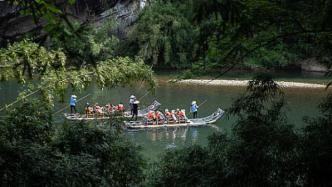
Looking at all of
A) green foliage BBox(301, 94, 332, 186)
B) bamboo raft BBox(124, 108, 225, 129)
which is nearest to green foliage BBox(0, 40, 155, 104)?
green foliage BBox(301, 94, 332, 186)

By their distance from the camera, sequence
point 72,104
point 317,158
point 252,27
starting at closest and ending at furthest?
point 252,27 → point 317,158 → point 72,104

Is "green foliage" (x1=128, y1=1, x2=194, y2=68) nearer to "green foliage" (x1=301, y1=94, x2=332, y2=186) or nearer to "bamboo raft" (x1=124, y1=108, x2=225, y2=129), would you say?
"bamboo raft" (x1=124, y1=108, x2=225, y2=129)

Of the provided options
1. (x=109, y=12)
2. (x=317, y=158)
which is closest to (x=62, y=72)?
(x=317, y=158)

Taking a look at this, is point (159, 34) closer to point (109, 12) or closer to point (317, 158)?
point (109, 12)

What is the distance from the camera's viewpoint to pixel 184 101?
16875 mm

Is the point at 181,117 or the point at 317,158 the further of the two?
the point at 181,117

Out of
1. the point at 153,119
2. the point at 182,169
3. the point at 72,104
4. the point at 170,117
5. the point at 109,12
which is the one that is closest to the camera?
the point at 182,169

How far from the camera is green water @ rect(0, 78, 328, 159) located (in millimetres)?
12055

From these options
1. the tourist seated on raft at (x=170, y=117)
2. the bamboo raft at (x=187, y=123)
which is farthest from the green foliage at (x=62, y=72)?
the tourist seated on raft at (x=170, y=117)

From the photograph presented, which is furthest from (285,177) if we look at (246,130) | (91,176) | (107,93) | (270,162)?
(107,93)

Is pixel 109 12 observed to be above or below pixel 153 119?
above

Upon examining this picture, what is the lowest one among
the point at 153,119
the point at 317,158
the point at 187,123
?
the point at 187,123

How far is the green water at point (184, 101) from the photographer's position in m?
12.1

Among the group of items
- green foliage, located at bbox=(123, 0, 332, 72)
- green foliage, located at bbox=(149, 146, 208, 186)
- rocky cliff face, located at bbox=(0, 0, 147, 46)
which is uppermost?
rocky cliff face, located at bbox=(0, 0, 147, 46)
